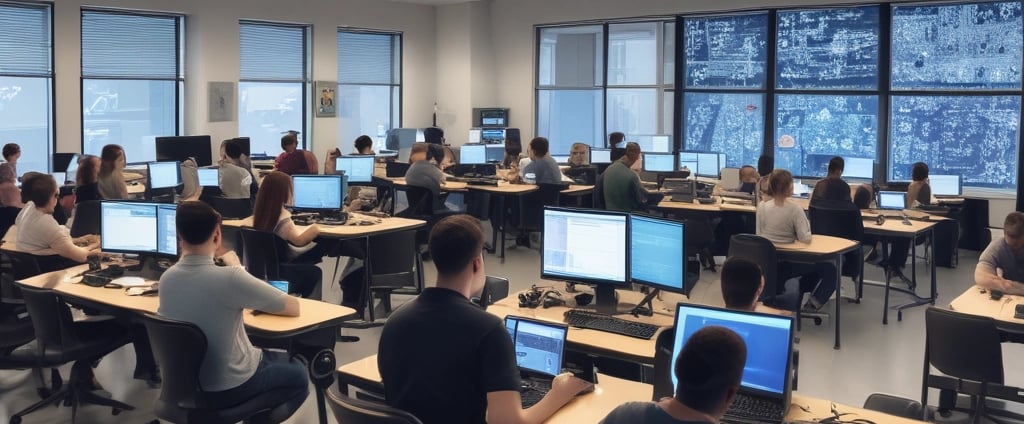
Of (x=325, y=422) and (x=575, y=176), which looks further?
(x=575, y=176)

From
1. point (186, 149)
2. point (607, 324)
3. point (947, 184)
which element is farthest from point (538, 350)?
point (186, 149)

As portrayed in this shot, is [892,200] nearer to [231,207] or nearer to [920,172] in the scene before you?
[920,172]

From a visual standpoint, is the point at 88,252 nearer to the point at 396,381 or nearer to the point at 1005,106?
the point at 396,381

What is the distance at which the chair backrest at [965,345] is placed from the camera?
4164mm

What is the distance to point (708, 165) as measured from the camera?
11.4m

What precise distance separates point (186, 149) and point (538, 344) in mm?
9516

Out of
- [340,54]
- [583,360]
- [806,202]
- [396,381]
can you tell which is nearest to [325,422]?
[583,360]

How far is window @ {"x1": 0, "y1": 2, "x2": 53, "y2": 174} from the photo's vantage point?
10633mm

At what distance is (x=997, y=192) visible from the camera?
10.7 m

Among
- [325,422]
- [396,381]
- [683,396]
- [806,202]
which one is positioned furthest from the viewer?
[806,202]

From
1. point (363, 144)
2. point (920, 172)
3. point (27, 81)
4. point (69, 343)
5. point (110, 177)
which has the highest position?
point (27, 81)

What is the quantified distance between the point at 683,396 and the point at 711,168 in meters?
9.42

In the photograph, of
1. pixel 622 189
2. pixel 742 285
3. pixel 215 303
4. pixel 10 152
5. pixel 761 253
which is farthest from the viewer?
pixel 10 152

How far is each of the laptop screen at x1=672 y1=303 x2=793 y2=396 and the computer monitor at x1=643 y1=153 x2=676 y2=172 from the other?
28.2ft
